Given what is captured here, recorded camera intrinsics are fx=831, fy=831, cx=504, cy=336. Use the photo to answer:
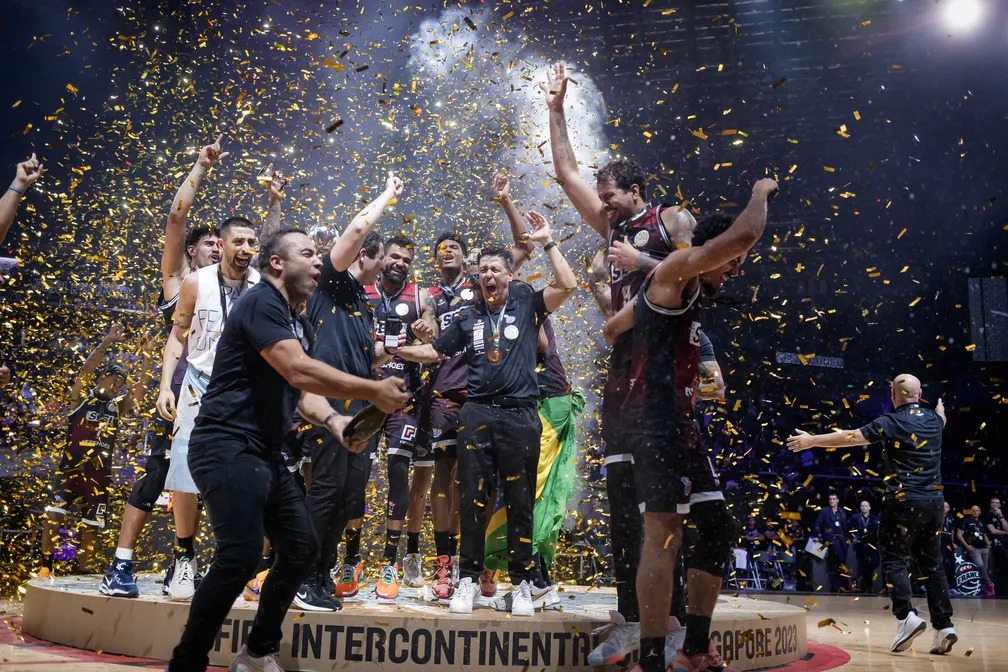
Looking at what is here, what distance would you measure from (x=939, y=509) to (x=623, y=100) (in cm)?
879

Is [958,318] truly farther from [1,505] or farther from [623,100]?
[1,505]

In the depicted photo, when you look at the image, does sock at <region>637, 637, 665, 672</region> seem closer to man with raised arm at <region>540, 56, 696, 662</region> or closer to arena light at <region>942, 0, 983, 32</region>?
man with raised arm at <region>540, 56, 696, 662</region>

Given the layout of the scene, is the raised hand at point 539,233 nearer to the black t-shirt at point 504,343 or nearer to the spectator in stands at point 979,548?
the black t-shirt at point 504,343

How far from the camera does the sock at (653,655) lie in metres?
3.43

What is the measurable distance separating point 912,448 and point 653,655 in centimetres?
400

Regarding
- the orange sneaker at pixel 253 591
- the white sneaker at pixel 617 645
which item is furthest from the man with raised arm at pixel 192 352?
the white sneaker at pixel 617 645

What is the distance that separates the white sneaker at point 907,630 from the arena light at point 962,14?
8829 mm

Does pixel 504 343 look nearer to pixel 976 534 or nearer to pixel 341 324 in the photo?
pixel 341 324

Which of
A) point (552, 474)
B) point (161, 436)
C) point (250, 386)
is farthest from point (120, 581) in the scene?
point (552, 474)

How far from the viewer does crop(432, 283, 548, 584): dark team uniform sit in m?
4.60

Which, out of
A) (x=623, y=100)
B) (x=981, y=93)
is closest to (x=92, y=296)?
(x=623, y=100)

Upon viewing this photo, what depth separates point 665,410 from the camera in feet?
11.7

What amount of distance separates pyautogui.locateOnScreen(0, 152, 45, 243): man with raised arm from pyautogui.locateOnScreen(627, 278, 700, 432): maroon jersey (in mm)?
3582

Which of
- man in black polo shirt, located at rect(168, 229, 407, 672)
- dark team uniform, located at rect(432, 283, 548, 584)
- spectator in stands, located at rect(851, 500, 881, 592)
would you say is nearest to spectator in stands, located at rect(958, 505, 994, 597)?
spectator in stands, located at rect(851, 500, 881, 592)
